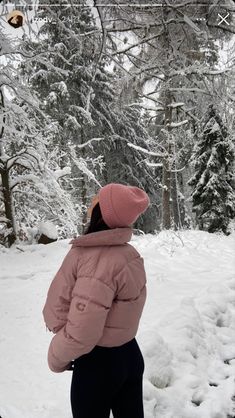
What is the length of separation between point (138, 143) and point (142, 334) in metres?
19.0

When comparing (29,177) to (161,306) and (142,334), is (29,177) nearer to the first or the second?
(161,306)

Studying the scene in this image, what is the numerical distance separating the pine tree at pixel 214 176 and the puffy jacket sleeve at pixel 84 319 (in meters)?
16.4

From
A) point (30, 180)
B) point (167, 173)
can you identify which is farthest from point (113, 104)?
point (30, 180)

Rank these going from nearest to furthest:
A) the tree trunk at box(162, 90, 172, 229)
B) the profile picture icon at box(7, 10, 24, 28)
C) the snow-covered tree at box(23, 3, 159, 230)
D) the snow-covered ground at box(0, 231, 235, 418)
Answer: the profile picture icon at box(7, 10, 24, 28)
the snow-covered ground at box(0, 231, 235, 418)
the tree trunk at box(162, 90, 172, 229)
the snow-covered tree at box(23, 3, 159, 230)

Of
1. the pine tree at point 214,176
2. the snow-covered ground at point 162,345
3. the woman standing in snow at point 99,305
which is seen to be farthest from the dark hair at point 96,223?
the pine tree at point 214,176

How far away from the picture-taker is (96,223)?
7.73ft

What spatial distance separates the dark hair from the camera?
234 cm

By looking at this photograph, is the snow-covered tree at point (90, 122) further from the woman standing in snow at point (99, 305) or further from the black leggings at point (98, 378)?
the black leggings at point (98, 378)

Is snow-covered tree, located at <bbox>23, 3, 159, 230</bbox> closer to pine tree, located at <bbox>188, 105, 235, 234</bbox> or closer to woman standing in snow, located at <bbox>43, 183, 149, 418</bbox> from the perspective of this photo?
pine tree, located at <bbox>188, 105, 235, 234</bbox>

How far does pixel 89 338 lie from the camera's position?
6.86 ft

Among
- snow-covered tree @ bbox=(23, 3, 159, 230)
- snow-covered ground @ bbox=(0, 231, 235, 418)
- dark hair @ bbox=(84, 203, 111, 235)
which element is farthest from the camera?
snow-covered tree @ bbox=(23, 3, 159, 230)

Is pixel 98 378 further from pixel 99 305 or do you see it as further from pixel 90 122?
pixel 90 122

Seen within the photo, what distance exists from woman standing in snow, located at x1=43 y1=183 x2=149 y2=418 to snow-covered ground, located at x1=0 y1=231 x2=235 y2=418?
4.31 ft

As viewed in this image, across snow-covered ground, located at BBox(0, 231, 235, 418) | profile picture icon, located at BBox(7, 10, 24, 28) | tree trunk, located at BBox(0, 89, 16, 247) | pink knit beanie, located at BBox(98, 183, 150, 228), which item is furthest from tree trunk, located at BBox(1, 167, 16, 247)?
pink knit beanie, located at BBox(98, 183, 150, 228)
